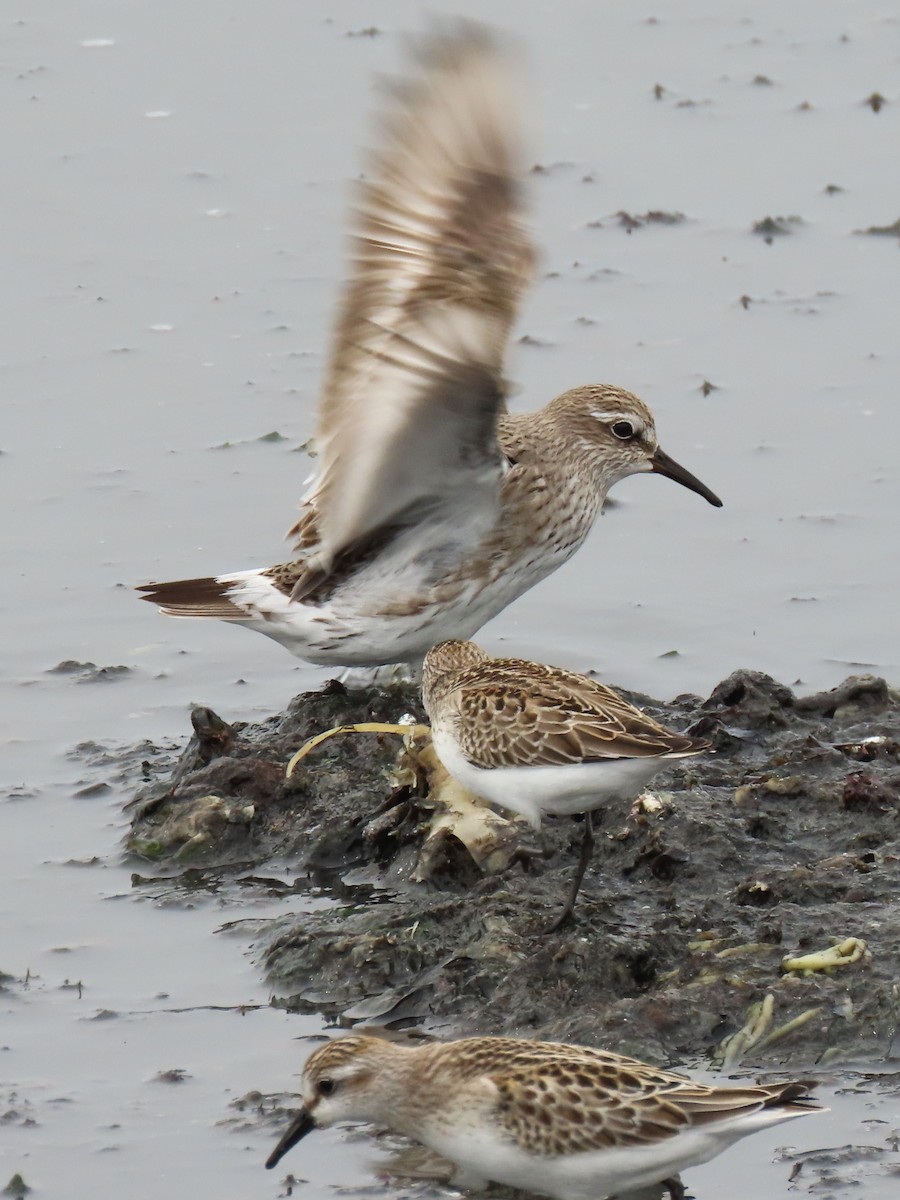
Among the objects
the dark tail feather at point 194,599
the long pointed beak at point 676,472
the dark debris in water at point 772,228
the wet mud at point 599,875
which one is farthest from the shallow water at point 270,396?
the long pointed beak at point 676,472

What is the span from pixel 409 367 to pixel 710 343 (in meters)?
4.68

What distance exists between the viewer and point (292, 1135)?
5.55 metres

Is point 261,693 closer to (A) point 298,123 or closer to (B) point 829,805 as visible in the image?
(B) point 829,805

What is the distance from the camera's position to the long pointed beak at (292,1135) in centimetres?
549

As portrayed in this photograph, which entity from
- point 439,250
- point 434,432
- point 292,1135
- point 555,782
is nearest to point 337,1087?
point 292,1135

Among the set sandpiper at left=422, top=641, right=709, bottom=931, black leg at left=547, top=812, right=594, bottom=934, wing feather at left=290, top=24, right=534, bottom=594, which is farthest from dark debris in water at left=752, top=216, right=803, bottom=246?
black leg at left=547, top=812, right=594, bottom=934

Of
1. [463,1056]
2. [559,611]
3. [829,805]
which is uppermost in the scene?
[463,1056]

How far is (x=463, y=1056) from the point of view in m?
5.47

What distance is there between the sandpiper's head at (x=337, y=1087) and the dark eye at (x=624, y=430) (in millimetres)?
3785

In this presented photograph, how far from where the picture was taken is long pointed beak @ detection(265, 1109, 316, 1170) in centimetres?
549

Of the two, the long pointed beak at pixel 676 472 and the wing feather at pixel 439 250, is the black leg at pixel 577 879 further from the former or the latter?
the long pointed beak at pixel 676 472

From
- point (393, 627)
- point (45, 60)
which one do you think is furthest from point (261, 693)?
point (45, 60)

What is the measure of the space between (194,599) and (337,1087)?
10.8 feet

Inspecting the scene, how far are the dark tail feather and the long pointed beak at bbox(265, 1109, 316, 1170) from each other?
312 centimetres
